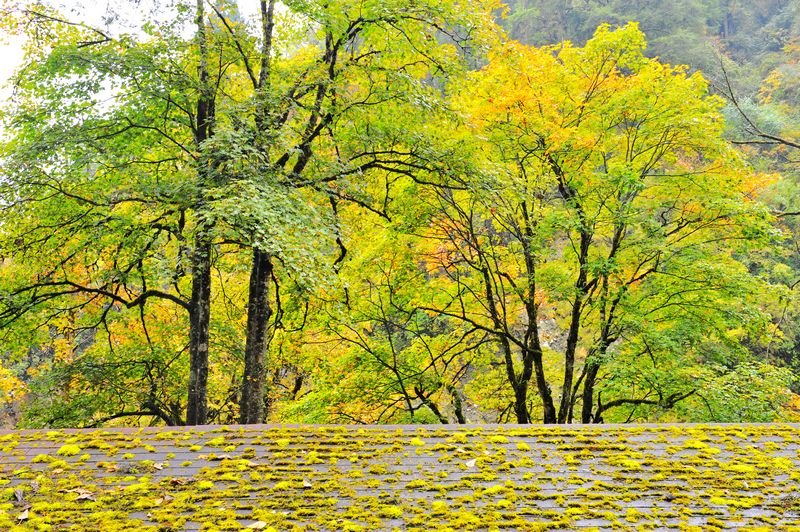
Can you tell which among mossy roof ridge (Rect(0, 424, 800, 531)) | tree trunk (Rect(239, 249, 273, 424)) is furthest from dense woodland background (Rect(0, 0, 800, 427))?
mossy roof ridge (Rect(0, 424, 800, 531))

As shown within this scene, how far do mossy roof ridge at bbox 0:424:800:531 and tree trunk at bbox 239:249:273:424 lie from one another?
351 cm

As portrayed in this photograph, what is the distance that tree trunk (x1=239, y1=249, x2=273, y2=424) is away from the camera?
9266mm

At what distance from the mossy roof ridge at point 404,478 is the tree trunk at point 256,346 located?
3.51 meters

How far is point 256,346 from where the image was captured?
9.55 metres

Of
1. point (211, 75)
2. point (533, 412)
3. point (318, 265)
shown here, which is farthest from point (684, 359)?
point (211, 75)

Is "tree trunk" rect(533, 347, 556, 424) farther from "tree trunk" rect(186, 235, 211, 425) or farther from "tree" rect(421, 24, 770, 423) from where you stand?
"tree trunk" rect(186, 235, 211, 425)

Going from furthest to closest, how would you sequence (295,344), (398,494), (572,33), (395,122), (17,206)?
(572,33) < (295,344) < (395,122) < (17,206) < (398,494)

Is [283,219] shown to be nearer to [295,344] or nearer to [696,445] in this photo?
[696,445]

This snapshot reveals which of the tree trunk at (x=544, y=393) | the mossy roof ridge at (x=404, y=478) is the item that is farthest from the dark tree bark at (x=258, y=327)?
the tree trunk at (x=544, y=393)

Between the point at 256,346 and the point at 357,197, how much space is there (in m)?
3.16

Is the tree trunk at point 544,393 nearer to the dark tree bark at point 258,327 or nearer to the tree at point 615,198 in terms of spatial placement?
the tree at point 615,198

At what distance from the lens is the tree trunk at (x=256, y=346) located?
9.27 metres

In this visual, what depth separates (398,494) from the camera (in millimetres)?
4555

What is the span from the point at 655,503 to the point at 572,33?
37491mm
